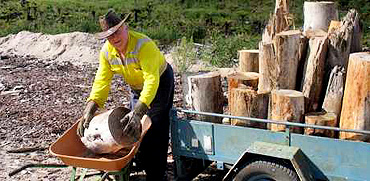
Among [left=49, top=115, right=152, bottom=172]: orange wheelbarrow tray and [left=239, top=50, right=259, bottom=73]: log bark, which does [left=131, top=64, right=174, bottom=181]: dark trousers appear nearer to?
[left=49, top=115, right=152, bottom=172]: orange wheelbarrow tray

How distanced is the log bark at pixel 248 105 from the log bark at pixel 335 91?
546mm

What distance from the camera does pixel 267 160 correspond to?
4.82m

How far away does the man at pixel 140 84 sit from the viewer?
5.13 meters

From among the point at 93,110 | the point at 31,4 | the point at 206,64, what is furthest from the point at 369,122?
the point at 31,4

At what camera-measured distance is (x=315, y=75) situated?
5.05 metres

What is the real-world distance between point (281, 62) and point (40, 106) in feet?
15.4

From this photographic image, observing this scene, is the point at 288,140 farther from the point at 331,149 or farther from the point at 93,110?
the point at 93,110

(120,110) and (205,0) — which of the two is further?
(205,0)

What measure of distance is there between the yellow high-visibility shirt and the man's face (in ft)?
0.27

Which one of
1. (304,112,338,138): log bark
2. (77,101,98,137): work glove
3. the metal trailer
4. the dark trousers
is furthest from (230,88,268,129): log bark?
(77,101,98,137): work glove

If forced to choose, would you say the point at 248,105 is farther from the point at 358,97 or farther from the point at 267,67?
Answer: the point at 358,97

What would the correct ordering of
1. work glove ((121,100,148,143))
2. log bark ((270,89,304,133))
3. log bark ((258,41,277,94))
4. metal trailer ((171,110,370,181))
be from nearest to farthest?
metal trailer ((171,110,370,181)) → log bark ((270,89,304,133)) → work glove ((121,100,148,143)) → log bark ((258,41,277,94))

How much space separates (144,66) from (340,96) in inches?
66.8

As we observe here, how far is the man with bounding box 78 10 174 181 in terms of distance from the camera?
513 centimetres
